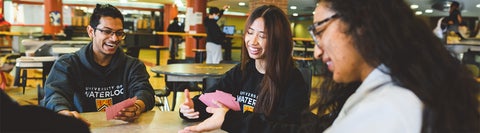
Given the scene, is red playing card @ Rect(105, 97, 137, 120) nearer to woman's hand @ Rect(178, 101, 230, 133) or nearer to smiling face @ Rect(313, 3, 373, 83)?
woman's hand @ Rect(178, 101, 230, 133)

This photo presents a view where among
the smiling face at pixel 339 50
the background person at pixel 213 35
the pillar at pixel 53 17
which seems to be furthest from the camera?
the pillar at pixel 53 17

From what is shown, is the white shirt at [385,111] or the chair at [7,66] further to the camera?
the chair at [7,66]

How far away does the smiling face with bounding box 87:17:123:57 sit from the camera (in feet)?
6.83

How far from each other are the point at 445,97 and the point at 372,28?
19 centimetres

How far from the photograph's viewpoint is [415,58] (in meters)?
0.83

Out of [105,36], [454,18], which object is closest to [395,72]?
[105,36]

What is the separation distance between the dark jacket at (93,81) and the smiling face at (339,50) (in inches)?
48.0

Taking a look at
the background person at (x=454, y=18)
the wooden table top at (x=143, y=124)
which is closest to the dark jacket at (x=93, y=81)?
the wooden table top at (x=143, y=124)

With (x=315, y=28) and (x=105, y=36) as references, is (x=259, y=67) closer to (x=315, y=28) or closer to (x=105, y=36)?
(x=105, y=36)

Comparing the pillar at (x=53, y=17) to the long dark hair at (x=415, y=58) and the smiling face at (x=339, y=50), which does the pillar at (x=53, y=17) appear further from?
the long dark hair at (x=415, y=58)

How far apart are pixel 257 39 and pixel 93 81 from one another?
88cm

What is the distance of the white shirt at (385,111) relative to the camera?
2.54ft

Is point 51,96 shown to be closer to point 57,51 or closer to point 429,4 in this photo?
point 57,51

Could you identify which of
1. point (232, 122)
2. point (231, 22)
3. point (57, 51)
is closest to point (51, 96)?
point (232, 122)
